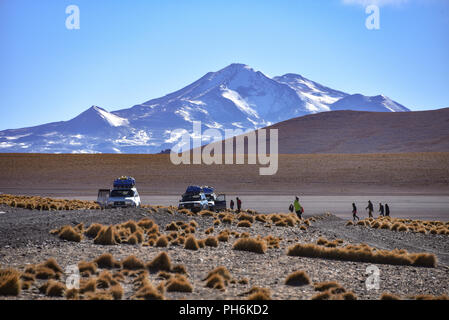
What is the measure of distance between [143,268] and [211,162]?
251 ft

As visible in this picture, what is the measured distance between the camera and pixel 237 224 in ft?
79.9

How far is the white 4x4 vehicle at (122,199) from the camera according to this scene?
97.0 feet

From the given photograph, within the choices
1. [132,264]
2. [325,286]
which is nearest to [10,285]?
[132,264]

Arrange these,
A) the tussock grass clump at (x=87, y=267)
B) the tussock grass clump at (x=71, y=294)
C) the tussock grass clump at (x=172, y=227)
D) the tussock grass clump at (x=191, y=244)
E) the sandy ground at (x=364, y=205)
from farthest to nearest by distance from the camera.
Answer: the sandy ground at (x=364, y=205)
the tussock grass clump at (x=172, y=227)
the tussock grass clump at (x=191, y=244)
the tussock grass clump at (x=87, y=267)
the tussock grass clump at (x=71, y=294)

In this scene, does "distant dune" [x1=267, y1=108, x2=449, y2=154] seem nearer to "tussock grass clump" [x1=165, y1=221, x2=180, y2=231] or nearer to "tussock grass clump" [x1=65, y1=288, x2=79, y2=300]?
"tussock grass clump" [x1=165, y1=221, x2=180, y2=231]

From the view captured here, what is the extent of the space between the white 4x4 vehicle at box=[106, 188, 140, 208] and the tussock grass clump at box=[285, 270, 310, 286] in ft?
61.0

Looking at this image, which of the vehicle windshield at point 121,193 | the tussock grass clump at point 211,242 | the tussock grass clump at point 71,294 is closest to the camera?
the tussock grass clump at point 71,294

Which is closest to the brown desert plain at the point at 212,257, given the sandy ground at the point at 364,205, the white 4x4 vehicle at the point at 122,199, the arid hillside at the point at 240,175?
the white 4x4 vehicle at the point at 122,199

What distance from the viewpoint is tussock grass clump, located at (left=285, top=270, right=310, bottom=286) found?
12427mm

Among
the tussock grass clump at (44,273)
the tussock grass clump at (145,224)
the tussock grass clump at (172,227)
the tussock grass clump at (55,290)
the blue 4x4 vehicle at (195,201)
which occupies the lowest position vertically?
the tussock grass clump at (55,290)

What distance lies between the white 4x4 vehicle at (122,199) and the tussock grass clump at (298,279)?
1859 centimetres

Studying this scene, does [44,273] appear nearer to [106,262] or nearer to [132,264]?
[106,262]

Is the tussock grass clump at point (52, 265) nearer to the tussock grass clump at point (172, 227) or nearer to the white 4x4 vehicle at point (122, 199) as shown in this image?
the tussock grass clump at point (172, 227)
